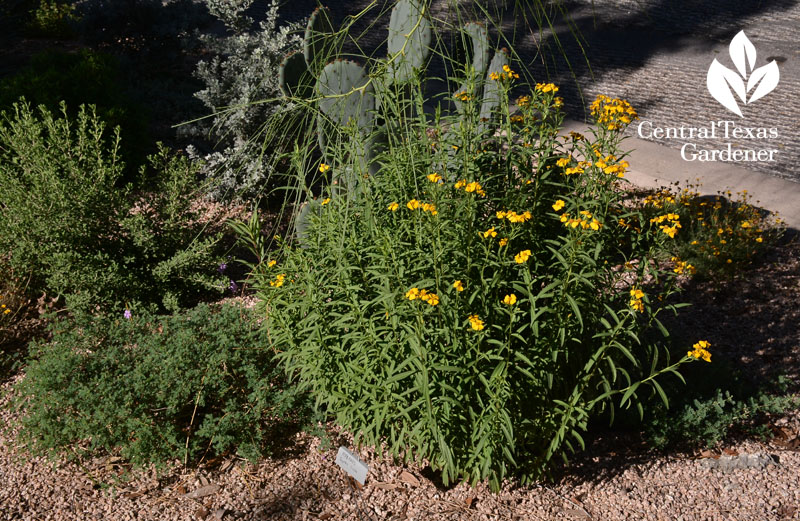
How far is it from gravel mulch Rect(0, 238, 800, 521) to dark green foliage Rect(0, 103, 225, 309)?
3.00 feet

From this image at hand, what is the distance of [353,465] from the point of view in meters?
2.42

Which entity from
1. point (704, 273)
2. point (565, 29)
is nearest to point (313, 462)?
point (704, 273)

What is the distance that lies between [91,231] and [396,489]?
225 cm

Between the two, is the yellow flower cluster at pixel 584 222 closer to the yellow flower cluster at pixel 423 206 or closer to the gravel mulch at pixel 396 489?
the yellow flower cluster at pixel 423 206

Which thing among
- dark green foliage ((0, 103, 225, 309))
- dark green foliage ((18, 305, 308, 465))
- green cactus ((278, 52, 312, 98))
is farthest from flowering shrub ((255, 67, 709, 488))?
green cactus ((278, 52, 312, 98))

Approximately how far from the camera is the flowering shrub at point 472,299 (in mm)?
2076

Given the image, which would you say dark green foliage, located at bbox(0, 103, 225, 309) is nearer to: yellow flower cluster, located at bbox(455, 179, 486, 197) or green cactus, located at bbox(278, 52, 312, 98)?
green cactus, located at bbox(278, 52, 312, 98)

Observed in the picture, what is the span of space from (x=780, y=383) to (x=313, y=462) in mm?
2196

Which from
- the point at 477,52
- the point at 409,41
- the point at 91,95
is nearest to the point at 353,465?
the point at 409,41

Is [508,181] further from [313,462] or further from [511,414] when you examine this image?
[313,462]

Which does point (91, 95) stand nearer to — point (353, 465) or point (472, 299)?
point (353, 465)

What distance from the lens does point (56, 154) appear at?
3.78 m

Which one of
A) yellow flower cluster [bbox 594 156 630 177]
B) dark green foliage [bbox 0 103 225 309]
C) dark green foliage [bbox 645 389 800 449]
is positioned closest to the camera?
yellow flower cluster [bbox 594 156 630 177]

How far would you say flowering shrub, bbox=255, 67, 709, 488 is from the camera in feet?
6.81
